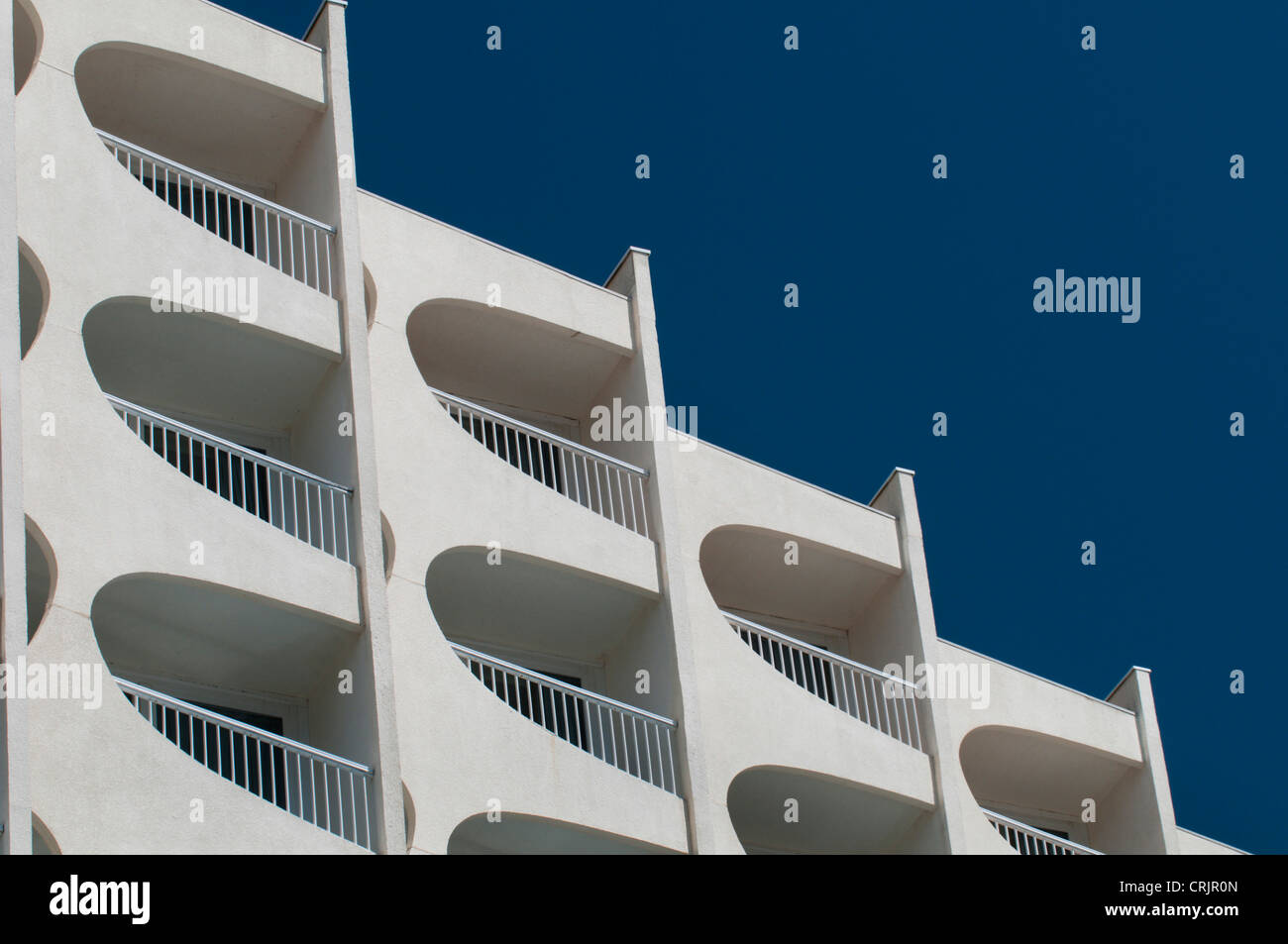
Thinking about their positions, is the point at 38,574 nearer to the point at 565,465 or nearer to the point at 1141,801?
the point at 565,465

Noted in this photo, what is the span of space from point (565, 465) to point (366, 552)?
528 cm

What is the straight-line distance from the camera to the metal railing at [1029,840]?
28875 millimetres

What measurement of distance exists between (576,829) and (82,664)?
6.51 meters

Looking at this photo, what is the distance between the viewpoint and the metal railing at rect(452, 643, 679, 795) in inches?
963

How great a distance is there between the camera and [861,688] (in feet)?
98.1

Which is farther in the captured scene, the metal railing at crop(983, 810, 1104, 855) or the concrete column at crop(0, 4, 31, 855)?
the metal railing at crop(983, 810, 1104, 855)

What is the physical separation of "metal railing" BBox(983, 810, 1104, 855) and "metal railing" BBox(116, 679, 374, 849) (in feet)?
34.1

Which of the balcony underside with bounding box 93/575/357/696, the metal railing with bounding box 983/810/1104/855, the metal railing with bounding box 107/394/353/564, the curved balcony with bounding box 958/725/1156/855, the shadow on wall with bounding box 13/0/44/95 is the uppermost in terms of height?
the shadow on wall with bounding box 13/0/44/95

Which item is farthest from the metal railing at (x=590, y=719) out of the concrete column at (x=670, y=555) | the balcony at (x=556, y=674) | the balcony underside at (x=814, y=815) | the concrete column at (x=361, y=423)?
the balcony underside at (x=814, y=815)

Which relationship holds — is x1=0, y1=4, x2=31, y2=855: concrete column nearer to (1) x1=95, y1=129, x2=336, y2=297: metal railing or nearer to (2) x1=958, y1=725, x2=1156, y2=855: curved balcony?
(1) x1=95, y1=129, x2=336, y2=297: metal railing

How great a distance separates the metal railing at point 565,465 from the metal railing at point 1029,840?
22.2ft

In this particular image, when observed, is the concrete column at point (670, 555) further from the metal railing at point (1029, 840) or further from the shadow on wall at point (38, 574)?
the shadow on wall at point (38, 574)

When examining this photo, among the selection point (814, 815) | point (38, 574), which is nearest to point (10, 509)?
point (38, 574)

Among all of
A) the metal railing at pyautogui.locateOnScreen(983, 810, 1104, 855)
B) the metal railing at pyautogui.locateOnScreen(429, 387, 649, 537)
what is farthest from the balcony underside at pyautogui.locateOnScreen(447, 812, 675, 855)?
the metal railing at pyautogui.locateOnScreen(983, 810, 1104, 855)
